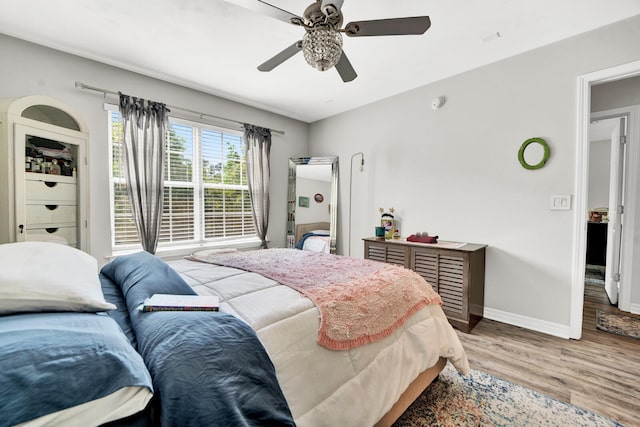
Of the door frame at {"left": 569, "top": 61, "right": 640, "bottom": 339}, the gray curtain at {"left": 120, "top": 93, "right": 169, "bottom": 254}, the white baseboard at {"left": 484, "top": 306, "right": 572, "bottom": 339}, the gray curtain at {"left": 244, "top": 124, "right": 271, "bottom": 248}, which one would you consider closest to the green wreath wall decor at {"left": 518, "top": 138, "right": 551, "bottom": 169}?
the door frame at {"left": 569, "top": 61, "right": 640, "bottom": 339}

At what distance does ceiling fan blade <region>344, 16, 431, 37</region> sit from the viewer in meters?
1.54

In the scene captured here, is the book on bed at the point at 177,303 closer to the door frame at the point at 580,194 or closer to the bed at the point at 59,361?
the bed at the point at 59,361

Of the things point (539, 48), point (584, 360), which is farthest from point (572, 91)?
point (584, 360)

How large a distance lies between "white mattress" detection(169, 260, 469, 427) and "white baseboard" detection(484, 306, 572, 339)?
1.67m

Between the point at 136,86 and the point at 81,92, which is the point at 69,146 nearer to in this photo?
the point at 81,92

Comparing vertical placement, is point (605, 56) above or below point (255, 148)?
above

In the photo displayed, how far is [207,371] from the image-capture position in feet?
2.34

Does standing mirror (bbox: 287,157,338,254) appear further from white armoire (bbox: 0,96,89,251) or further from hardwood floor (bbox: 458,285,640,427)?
white armoire (bbox: 0,96,89,251)

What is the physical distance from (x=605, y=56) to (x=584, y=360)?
241 centimetres

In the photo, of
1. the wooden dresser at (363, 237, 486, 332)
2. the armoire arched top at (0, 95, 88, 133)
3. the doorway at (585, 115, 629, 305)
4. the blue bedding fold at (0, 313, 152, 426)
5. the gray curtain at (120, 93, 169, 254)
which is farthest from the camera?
the doorway at (585, 115, 629, 305)

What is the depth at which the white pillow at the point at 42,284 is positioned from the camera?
78 cm

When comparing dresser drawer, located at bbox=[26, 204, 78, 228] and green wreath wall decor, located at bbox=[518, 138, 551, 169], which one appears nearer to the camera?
dresser drawer, located at bbox=[26, 204, 78, 228]

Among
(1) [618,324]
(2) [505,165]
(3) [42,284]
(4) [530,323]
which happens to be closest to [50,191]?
(3) [42,284]

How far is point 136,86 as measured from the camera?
117 inches
